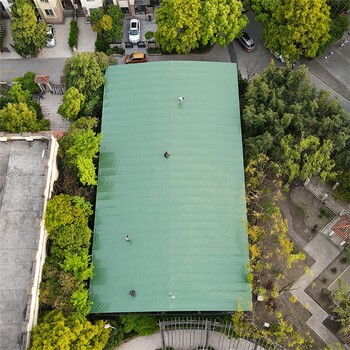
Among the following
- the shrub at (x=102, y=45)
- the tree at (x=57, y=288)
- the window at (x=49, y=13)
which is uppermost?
the window at (x=49, y=13)

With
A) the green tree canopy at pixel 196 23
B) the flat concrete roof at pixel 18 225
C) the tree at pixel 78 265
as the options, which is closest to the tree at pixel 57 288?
the tree at pixel 78 265

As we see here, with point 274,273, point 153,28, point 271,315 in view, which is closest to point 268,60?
point 153,28

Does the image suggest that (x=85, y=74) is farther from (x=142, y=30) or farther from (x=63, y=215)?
(x=63, y=215)

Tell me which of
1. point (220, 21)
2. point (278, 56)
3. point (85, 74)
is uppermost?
point (220, 21)

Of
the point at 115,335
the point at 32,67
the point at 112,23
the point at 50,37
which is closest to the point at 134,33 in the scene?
the point at 112,23

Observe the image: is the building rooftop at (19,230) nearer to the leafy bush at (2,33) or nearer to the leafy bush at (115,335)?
the leafy bush at (115,335)

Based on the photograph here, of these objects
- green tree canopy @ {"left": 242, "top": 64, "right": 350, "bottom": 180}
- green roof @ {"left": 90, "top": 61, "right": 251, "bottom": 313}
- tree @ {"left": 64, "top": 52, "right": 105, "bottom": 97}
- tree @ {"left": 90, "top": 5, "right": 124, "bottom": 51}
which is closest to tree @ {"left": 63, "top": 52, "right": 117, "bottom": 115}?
tree @ {"left": 64, "top": 52, "right": 105, "bottom": 97}
